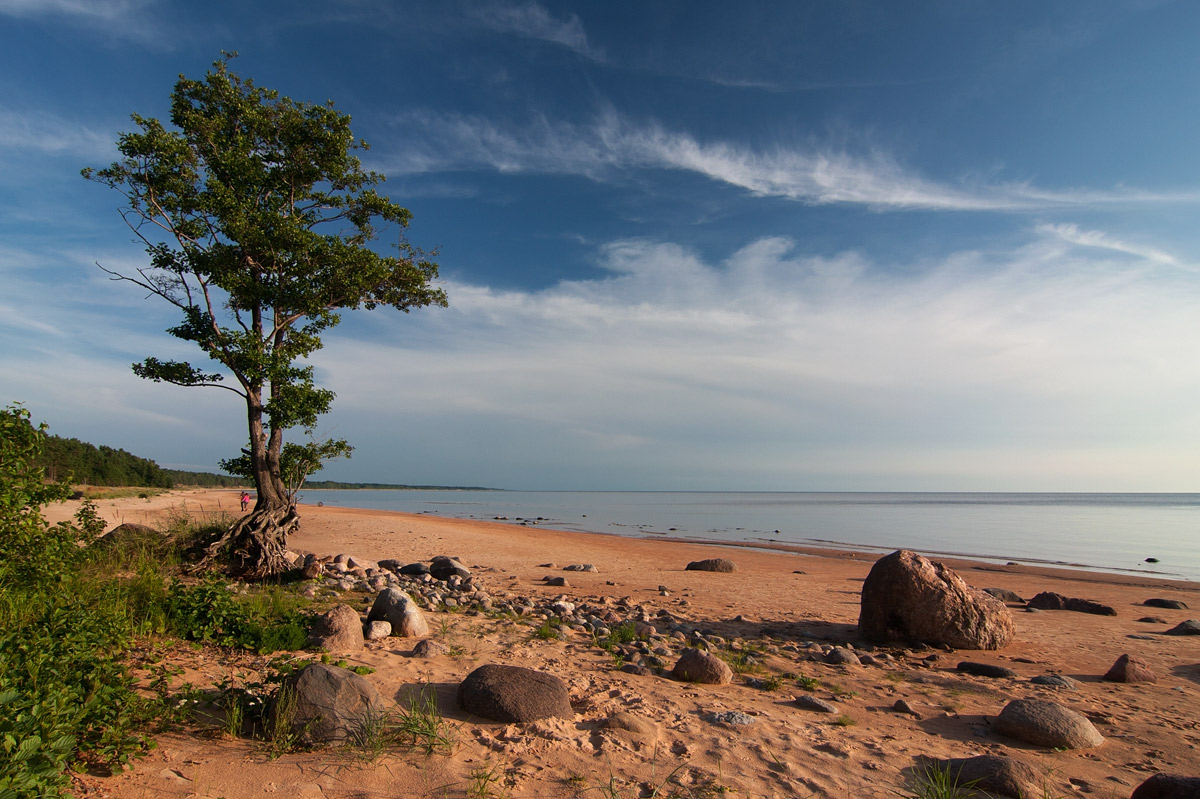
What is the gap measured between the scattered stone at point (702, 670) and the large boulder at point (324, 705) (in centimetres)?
368

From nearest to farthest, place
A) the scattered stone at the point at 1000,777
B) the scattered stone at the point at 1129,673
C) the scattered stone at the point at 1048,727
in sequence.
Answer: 1. the scattered stone at the point at 1000,777
2. the scattered stone at the point at 1048,727
3. the scattered stone at the point at 1129,673

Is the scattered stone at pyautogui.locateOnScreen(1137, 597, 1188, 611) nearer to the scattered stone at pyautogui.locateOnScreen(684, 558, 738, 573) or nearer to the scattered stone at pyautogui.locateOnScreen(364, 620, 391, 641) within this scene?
the scattered stone at pyautogui.locateOnScreen(684, 558, 738, 573)

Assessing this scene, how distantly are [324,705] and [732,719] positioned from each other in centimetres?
372

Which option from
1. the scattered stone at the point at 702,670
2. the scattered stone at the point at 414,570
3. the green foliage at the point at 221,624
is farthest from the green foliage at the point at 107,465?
the scattered stone at the point at 702,670

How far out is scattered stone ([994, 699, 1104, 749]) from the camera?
5.73m

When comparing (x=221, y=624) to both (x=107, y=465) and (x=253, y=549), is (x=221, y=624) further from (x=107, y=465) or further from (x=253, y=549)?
(x=107, y=465)

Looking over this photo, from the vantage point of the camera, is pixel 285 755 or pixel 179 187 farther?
pixel 179 187

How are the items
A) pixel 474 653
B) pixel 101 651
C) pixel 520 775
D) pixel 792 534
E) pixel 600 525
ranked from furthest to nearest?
pixel 600 525 → pixel 792 534 → pixel 474 653 → pixel 101 651 → pixel 520 775

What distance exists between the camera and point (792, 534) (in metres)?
37.7

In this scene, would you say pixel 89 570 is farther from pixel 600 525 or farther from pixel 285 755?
pixel 600 525

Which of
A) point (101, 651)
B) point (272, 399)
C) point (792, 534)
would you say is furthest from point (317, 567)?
point (792, 534)

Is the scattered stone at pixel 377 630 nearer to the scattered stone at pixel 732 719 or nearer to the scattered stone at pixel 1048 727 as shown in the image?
the scattered stone at pixel 732 719

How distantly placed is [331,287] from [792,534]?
107ft

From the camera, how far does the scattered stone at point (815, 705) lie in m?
6.55
